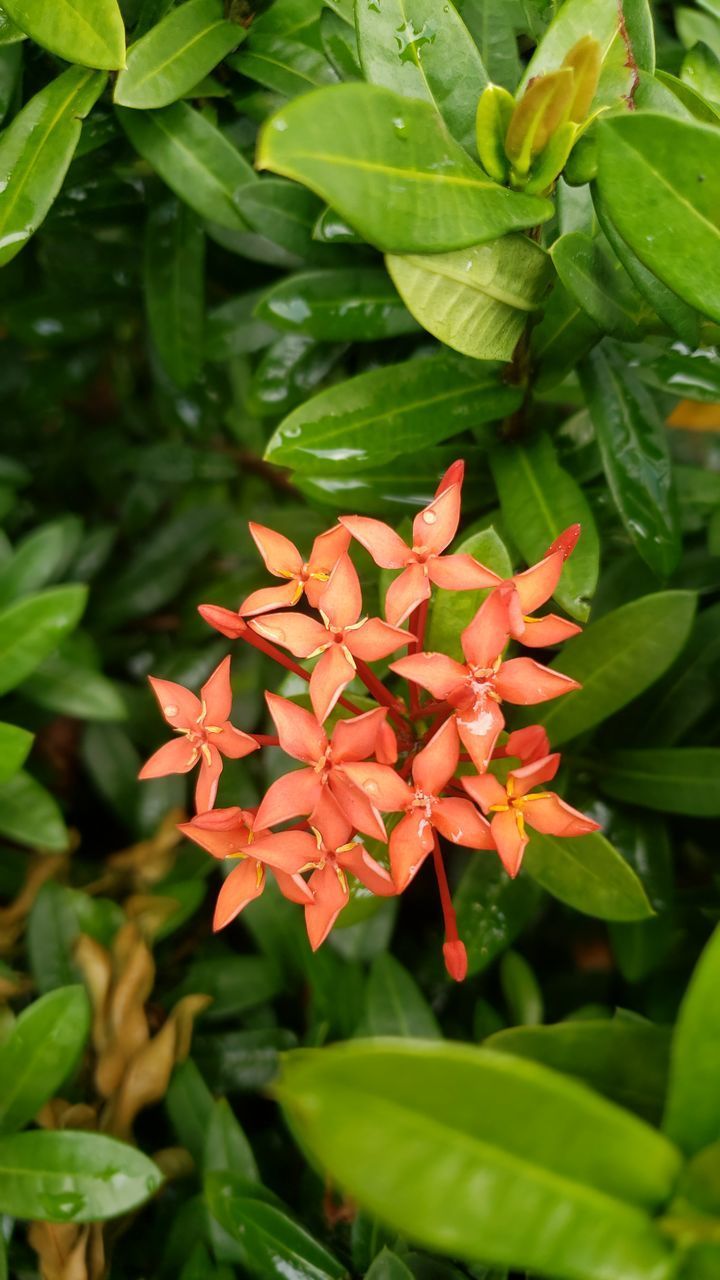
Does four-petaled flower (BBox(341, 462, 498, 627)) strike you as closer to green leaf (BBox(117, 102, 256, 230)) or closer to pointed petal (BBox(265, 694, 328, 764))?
pointed petal (BBox(265, 694, 328, 764))

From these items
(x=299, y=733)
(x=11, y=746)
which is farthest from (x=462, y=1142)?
(x=11, y=746)

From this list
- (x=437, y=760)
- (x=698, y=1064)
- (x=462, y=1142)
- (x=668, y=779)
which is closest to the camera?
(x=462, y=1142)

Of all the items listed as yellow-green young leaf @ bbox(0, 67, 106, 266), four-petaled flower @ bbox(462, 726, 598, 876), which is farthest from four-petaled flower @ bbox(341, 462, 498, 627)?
yellow-green young leaf @ bbox(0, 67, 106, 266)

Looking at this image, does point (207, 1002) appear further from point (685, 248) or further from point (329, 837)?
point (685, 248)

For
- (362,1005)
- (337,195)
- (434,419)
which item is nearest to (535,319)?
(434,419)

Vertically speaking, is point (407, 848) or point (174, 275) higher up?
point (174, 275)

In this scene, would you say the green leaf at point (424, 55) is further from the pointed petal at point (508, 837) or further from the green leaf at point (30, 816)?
the green leaf at point (30, 816)

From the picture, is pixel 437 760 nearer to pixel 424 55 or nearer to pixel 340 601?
pixel 340 601

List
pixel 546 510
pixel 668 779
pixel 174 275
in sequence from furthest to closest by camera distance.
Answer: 1. pixel 174 275
2. pixel 668 779
3. pixel 546 510
